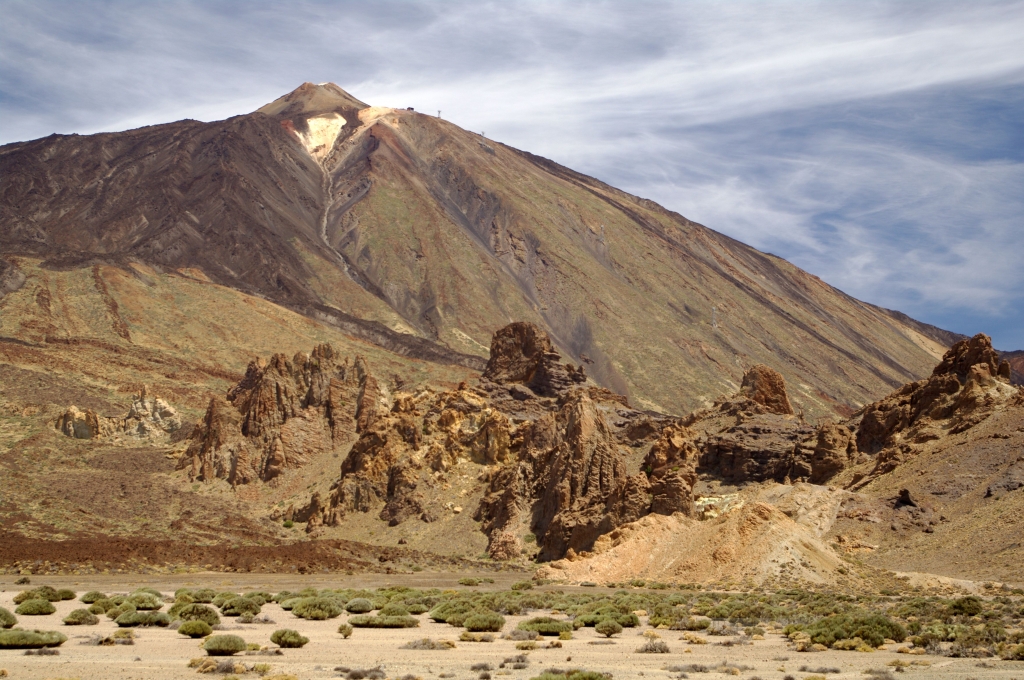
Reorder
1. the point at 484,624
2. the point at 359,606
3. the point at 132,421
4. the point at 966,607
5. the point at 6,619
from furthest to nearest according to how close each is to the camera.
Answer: the point at 132,421
the point at 359,606
the point at 966,607
the point at 484,624
the point at 6,619

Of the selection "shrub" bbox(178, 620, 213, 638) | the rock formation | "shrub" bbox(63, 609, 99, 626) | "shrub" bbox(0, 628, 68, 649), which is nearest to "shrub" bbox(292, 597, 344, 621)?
"shrub" bbox(178, 620, 213, 638)

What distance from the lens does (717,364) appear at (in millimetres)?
179500

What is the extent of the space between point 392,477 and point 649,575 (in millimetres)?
22253

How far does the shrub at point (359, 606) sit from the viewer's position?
3246 cm

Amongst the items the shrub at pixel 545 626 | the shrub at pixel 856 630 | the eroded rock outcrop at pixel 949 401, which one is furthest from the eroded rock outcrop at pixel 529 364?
the shrub at pixel 856 630

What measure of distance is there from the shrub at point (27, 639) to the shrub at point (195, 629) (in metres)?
2.94

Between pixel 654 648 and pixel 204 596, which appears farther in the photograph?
pixel 204 596

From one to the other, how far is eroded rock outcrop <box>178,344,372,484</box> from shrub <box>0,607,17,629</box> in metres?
44.5

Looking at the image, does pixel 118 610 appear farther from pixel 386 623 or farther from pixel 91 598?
pixel 386 623

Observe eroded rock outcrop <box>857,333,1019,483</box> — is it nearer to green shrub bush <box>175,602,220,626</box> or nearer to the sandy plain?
the sandy plain

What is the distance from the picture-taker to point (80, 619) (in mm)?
27688

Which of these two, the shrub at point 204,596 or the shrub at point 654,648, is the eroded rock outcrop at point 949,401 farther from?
the shrub at point 204,596

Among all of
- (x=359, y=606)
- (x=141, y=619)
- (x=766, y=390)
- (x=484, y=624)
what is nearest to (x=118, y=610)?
(x=141, y=619)

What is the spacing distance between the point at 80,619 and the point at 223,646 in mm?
6852
